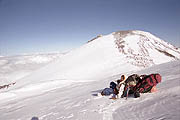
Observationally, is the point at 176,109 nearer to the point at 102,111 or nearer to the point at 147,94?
the point at 147,94

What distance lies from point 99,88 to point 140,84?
12.2 ft

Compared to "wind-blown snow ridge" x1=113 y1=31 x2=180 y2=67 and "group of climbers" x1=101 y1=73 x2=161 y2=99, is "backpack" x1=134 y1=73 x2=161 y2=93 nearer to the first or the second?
"group of climbers" x1=101 y1=73 x2=161 y2=99

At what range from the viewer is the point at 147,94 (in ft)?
17.2

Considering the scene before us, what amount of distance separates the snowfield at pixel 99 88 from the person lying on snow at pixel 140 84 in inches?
9.2

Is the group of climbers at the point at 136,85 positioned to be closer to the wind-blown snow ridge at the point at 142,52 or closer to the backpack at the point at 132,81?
the backpack at the point at 132,81

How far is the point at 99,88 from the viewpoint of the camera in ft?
28.9

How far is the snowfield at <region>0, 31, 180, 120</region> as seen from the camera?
4.33 metres

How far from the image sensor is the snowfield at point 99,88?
4.33m

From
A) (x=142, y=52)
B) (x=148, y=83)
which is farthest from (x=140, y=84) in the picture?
(x=142, y=52)

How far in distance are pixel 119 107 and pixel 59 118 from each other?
244 cm

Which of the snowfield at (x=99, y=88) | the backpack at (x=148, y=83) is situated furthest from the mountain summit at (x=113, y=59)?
the backpack at (x=148, y=83)

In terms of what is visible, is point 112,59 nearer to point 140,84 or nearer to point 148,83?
point 140,84

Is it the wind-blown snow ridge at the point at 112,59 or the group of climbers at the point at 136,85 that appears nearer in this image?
the group of climbers at the point at 136,85

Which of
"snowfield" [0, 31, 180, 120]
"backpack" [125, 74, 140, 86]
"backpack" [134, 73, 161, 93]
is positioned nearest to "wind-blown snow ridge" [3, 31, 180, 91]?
"snowfield" [0, 31, 180, 120]
